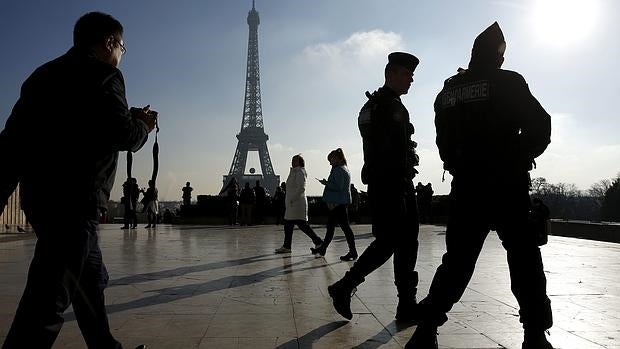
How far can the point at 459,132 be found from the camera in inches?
115

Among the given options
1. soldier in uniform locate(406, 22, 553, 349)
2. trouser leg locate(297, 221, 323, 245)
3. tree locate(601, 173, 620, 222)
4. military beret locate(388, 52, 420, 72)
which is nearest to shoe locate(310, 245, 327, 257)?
trouser leg locate(297, 221, 323, 245)

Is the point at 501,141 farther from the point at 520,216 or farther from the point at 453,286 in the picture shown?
the point at 453,286

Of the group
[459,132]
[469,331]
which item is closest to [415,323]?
[469,331]

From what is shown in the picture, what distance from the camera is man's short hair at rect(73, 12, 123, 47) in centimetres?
244

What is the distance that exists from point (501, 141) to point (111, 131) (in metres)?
1.95

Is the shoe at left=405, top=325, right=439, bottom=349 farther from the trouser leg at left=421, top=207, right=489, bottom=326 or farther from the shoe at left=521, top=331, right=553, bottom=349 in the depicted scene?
the shoe at left=521, top=331, right=553, bottom=349

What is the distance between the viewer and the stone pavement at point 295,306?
320 centimetres

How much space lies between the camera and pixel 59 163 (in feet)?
7.18

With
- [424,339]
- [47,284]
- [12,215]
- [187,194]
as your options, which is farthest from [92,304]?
[187,194]

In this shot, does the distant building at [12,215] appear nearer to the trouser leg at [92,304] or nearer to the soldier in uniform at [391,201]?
the soldier in uniform at [391,201]

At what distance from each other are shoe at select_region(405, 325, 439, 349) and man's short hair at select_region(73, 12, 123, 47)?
2140 millimetres

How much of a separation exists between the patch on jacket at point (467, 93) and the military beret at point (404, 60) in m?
0.99

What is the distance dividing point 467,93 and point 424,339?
4.37 ft

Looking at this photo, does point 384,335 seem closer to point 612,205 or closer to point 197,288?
point 197,288
